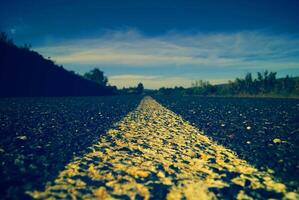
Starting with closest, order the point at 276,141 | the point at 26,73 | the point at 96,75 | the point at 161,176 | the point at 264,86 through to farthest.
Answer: the point at 161,176
the point at 276,141
the point at 26,73
the point at 264,86
the point at 96,75

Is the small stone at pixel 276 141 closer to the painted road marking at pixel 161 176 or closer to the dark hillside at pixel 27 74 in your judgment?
the painted road marking at pixel 161 176

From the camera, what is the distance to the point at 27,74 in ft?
74.1

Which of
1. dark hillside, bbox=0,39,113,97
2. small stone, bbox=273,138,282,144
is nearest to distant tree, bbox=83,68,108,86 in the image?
dark hillside, bbox=0,39,113,97

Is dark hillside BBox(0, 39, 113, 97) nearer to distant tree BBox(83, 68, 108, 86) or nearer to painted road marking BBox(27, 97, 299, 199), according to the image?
painted road marking BBox(27, 97, 299, 199)

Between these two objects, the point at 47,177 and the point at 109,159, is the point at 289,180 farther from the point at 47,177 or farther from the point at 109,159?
the point at 47,177

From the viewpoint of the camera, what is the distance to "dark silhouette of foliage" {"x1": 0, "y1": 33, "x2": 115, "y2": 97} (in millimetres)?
19406

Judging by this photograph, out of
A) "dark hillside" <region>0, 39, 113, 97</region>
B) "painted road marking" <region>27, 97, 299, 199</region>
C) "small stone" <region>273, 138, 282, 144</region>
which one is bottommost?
"small stone" <region>273, 138, 282, 144</region>

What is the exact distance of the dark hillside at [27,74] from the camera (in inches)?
764

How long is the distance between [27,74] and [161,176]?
23.4m

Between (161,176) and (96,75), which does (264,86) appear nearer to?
(161,176)

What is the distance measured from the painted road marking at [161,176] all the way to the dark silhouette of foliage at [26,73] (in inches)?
750

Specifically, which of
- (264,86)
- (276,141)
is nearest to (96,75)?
(264,86)

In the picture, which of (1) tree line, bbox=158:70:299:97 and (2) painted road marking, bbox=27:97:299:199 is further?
(1) tree line, bbox=158:70:299:97

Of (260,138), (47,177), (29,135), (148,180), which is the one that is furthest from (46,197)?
(260,138)
